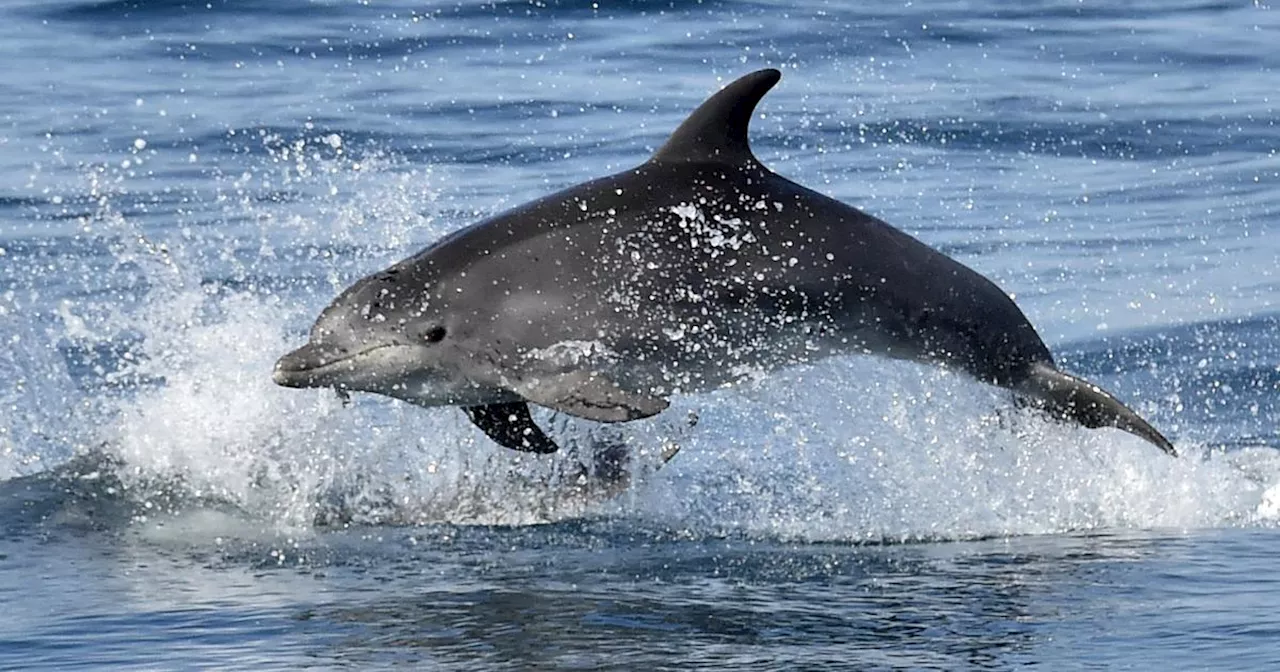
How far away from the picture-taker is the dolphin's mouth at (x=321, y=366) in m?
8.20

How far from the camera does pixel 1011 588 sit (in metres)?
7.10

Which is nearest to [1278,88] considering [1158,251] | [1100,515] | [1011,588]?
[1158,251]

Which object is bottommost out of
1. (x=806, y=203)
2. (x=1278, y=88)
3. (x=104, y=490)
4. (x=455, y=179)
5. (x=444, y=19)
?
(x=104, y=490)

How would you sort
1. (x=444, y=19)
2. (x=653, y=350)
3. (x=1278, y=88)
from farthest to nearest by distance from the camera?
1. (x=444, y=19)
2. (x=1278, y=88)
3. (x=653, y=350)

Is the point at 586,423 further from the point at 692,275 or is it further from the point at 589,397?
the point at 589,397

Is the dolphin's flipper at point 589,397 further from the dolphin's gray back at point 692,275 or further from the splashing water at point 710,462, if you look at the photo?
the splashing water at point 710,462

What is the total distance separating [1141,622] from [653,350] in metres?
2.27

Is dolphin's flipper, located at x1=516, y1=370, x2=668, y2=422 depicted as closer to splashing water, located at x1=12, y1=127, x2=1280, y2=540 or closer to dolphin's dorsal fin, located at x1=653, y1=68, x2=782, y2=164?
splashing water, located at x1=12, y1=127, x2=1280, y2=540

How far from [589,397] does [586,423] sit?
5.84 feet

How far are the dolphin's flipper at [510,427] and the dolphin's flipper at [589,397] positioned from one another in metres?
0.65

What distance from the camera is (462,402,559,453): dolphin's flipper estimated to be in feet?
28.4

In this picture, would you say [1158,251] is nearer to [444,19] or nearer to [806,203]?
[806,203]

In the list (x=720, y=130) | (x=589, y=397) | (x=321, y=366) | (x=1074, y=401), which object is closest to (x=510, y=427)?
(x=321, y=366)

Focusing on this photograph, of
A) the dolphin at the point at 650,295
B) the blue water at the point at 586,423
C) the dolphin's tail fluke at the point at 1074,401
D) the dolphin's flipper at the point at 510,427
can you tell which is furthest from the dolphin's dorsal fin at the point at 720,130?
the dolphin's tail fluke at the point at 1074,401
